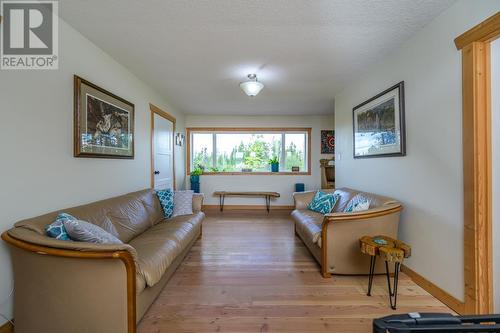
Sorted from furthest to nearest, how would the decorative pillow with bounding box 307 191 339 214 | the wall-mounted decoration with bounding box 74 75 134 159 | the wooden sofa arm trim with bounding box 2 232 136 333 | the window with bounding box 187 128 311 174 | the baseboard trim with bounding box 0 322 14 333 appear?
the window with bounding box 187 128 311 174 → the decorative pillow with bounding box 307 191 339 214 → the wall-mounted decoration with bounding box 74 75 134 159 → the baseboard trim with bounding box 0 322 14 333 → the wooden sofa arm trim with bounding box 2 232 136 333

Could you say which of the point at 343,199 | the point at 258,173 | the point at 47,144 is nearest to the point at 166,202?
the point at 47,144

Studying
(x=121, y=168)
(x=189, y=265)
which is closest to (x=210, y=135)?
(x=121, y=168)

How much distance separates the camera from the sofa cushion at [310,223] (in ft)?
7.77

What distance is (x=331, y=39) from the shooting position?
2236mm

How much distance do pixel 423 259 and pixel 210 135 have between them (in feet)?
16.2

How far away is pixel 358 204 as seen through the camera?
2.51m

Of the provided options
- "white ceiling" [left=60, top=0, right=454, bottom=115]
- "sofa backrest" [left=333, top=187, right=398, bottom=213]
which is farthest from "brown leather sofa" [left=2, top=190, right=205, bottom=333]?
"sofa backrest" [left=333, top=187, right=398, bottom=213]

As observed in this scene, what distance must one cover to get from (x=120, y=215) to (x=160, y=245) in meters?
0.64

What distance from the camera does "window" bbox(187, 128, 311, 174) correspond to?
19.2ft

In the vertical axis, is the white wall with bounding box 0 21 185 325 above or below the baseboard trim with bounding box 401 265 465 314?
above

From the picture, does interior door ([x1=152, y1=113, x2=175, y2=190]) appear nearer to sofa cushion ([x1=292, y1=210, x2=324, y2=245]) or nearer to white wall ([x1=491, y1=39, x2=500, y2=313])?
sofa cushion ([x1=292, y1=210, x2=324, y2=245])

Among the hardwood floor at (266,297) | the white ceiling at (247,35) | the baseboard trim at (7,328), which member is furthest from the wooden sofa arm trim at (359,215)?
the baseboard trim at (7,328)

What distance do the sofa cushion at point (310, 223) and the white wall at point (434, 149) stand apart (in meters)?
0.87

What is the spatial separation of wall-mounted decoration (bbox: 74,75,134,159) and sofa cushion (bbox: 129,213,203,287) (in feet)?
3.32
